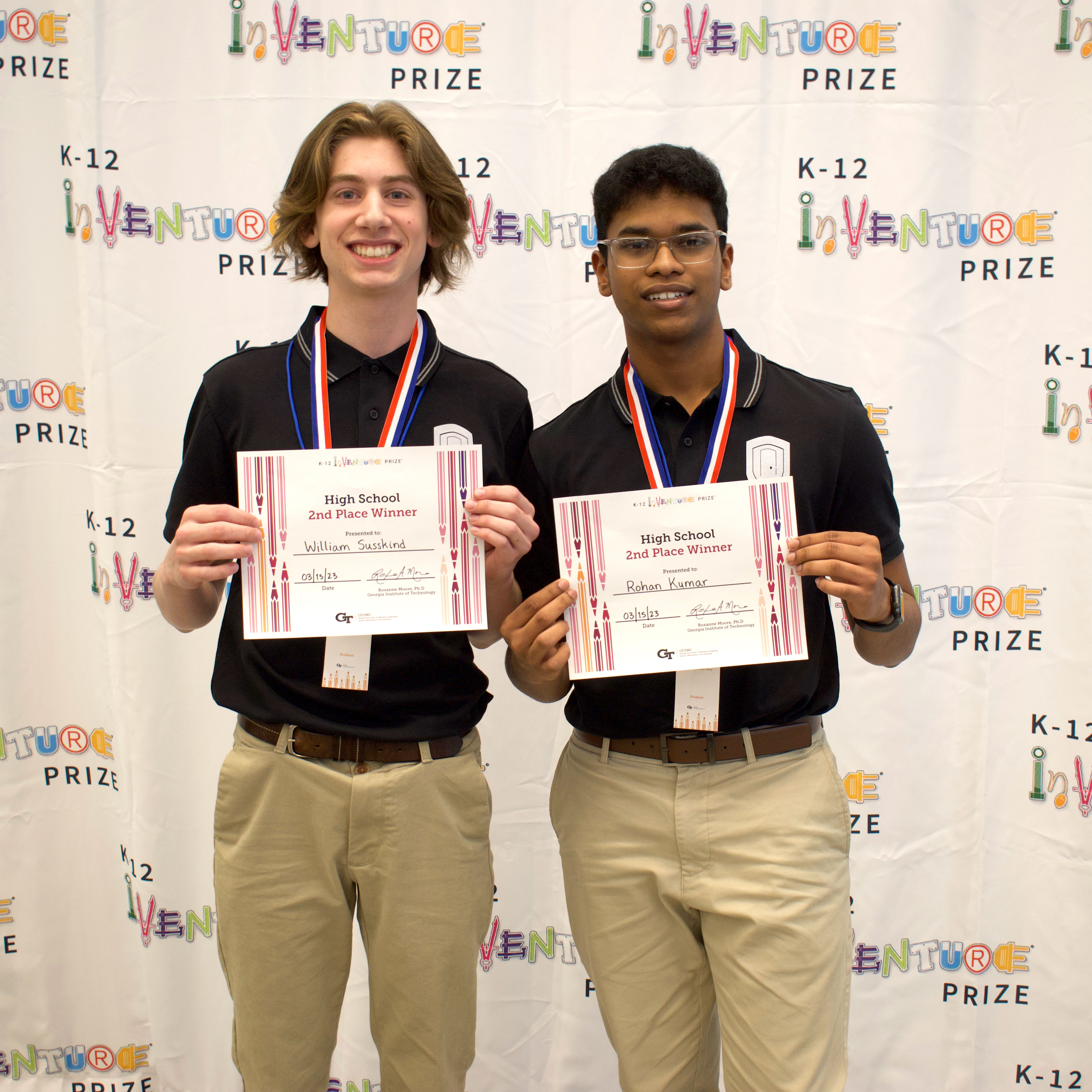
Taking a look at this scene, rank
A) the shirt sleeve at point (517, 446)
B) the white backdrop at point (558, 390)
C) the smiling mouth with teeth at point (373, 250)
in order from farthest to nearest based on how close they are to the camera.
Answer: the white backdrop at point (558, 390)
the shirt sleeve at point (517, 446)
the smiling mouth with teeth at point (373, 250)

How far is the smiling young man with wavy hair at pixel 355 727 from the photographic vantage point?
5.14 feet

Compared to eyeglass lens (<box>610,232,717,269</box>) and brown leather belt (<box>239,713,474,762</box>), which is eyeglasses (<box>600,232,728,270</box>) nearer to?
eyeglass lens (<box>610,232,717,269</box>)

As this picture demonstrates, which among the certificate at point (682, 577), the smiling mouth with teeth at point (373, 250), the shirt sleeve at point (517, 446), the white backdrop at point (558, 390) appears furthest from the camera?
the white backdrop at point (558, 390)

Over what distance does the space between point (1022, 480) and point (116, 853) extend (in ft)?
9.37

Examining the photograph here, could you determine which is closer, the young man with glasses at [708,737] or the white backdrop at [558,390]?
the young man with glasses at [708,737]

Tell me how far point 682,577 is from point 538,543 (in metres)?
0.31

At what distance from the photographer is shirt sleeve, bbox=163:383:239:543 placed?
1627mm

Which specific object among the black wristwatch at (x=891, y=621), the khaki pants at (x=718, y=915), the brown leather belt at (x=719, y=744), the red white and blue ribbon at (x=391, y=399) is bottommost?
the khaki pants at (x=718, y=915)

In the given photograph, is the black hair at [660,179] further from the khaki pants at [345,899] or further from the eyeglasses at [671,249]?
the khaki pants at [345,899]

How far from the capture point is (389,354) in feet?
5.42

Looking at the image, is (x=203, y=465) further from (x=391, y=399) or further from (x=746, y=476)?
(x=746, y=476)

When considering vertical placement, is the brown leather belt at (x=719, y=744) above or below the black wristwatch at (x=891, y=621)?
below
